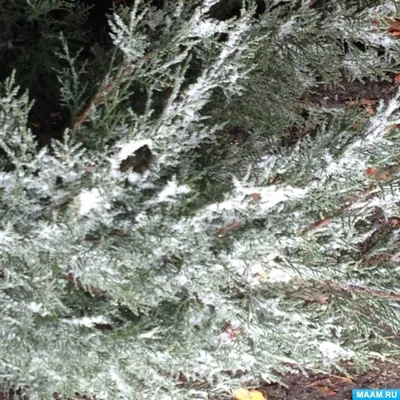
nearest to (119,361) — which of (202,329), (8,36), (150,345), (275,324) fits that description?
(150,345)

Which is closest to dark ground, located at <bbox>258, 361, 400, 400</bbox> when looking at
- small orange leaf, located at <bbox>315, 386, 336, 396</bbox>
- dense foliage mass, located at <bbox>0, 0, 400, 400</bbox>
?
small orange leaf, located at <bbox>315, 386, 336, 396</bbox>

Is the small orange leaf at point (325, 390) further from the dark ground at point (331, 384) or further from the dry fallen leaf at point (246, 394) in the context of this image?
the dry fallen leaf at point (246, 394)

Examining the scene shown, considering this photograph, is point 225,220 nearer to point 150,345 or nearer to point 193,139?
point 193,139

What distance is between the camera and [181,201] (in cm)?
265

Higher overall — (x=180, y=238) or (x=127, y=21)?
(x=127, y=21)

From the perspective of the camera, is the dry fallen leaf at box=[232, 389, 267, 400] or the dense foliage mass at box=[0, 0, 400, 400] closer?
the dense foliage mass at box=[0, 0, 400, 400]

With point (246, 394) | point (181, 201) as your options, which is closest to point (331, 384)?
point (246, 394)

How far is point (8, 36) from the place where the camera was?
10.4ft

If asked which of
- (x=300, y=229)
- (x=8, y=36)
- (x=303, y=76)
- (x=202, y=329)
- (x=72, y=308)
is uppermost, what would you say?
(x=8, y=36)

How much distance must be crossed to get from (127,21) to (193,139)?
656 mm

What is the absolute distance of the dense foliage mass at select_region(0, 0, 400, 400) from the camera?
2.44 m

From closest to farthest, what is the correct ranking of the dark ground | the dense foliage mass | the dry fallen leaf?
the dense foliage mass → the dry fallen leaf → the dark ground

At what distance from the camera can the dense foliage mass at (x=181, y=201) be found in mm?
2439

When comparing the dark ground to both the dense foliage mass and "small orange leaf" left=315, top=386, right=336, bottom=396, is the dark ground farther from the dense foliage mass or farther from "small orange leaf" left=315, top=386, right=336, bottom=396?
the dense foliage mass
